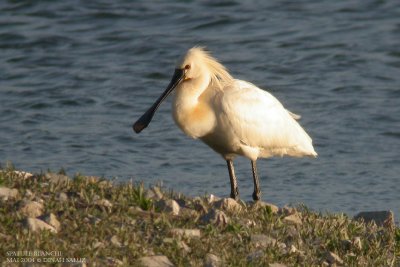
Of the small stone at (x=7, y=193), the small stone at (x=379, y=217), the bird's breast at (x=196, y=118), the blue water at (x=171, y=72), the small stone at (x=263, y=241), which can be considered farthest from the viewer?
the blue water at (x=171, y=72)

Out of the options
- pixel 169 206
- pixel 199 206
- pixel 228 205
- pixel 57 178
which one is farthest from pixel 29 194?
pixel 228 205

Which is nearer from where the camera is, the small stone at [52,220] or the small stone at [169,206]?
the small stone at [52,220]

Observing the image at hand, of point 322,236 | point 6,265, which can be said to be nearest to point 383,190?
point 322,236

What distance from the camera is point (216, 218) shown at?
7465 mm

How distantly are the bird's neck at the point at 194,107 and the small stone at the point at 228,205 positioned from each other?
4.98 ft

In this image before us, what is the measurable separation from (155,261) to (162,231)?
546 mm

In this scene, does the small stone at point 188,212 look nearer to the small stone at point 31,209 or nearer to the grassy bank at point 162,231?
the grassy bank at point 162,231

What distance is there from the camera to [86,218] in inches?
281

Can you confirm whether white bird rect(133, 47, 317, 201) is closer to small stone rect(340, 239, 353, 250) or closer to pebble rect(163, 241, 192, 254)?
small stone rect(340, 239, 353, 250)

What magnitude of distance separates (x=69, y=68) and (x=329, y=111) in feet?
13.7

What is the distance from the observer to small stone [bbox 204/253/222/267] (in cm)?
669

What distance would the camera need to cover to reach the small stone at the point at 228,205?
7.96 metres

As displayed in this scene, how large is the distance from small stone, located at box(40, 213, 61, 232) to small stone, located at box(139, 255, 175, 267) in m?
0.64

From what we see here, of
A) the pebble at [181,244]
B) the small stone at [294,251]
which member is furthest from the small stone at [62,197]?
the small stone at [294,251]
